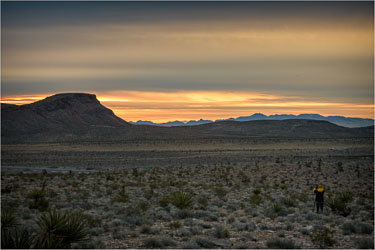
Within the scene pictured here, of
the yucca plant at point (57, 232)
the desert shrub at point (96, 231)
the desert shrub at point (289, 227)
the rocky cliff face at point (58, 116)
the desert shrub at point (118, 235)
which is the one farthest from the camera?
the rocky cliff face at point (58, 116)

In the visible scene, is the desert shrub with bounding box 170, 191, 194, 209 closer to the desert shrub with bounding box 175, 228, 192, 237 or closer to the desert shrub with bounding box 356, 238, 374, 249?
the desert shrub with bounding box 175, 228, 192, 237

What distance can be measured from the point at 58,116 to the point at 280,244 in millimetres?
160791

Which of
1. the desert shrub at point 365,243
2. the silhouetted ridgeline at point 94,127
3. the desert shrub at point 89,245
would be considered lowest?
the desert shrub at point 89,245

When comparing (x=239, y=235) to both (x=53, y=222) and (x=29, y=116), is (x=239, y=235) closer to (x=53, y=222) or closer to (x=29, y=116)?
(x=53, y=222)

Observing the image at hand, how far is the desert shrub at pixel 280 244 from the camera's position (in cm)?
980

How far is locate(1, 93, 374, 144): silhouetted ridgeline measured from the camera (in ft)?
379

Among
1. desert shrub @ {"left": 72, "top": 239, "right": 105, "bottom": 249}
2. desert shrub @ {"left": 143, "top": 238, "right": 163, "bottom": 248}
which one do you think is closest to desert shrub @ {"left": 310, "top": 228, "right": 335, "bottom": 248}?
desert shrub @ {"left": 143, "top": 238, "right": 163, "bottom": 248}

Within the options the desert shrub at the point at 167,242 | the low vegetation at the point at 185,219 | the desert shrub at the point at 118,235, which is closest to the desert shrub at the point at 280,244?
the low vegetation at the point at 185,219

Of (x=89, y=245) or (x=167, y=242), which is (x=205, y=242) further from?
(x=89, y=245)

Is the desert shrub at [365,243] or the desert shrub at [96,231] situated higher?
the desert shrub at [365,243]

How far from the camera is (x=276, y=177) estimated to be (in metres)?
28.9

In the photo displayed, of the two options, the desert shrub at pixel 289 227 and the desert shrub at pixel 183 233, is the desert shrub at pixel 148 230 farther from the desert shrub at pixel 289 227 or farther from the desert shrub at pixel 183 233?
the desert shrub at pixel 289 227

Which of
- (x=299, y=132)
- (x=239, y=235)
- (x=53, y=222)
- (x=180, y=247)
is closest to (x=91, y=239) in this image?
(x=53, y=222)

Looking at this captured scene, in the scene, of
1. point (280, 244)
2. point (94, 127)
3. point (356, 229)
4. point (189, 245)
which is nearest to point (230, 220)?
point (280, 244)
